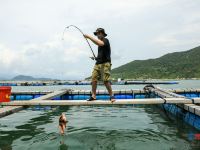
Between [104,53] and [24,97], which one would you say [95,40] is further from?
[24,97]

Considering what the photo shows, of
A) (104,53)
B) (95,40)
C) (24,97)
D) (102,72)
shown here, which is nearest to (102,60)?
(104,53)

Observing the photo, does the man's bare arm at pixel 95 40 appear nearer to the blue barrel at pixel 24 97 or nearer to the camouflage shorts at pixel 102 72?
the camouflage shorts at pixel 102 72

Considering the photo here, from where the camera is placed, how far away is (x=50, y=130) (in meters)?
12.6

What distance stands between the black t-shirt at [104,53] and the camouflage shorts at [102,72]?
0.59 ft

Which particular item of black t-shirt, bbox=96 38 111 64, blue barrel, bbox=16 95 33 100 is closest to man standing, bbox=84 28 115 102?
black t-shirt, bbox=96 38 111 64

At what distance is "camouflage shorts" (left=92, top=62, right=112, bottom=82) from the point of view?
11.8 m

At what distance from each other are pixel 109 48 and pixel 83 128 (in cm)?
409

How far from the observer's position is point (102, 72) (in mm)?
11906

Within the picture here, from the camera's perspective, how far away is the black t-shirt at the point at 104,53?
11509 mm

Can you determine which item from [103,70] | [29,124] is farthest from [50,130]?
[103,70]

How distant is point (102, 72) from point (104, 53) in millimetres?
864

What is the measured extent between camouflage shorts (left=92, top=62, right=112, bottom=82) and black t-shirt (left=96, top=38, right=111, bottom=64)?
18 centimetres

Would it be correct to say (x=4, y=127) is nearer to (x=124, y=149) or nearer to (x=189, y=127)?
(x=124, y=149)

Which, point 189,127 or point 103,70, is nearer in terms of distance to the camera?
point 103,70
